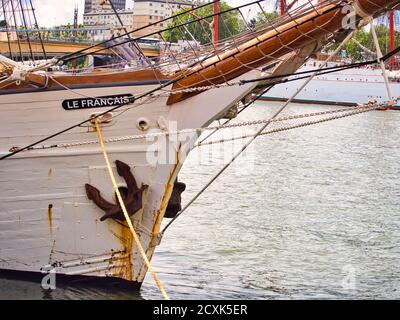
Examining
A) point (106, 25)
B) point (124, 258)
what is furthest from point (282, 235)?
point (124, 258)

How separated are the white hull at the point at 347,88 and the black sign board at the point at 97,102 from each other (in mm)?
52438

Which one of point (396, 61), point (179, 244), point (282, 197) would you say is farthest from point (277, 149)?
point (396, 61)

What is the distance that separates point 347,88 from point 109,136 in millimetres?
56554

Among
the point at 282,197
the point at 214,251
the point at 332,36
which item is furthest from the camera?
the point at 282,197

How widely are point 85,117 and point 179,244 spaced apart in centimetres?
468

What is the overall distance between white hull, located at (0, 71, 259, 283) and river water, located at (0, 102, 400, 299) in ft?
1.39

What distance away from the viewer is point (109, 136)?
10.9m

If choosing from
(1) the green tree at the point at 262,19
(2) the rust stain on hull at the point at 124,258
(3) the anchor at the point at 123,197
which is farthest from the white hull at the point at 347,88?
(3) the anchor at the point at 123,197

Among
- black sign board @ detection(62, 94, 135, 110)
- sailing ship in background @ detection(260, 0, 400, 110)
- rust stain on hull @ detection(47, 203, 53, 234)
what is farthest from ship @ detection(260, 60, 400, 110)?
black sign board @ detection(62, 94, 135, 110)

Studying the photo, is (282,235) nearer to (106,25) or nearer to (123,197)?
(106,25)

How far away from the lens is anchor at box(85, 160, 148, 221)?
1094 centimetres

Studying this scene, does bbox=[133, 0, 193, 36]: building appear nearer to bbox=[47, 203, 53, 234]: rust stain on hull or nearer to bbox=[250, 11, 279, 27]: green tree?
bbox=[250, 11, 279, 27]: green tree

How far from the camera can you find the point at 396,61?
64500 millimetres
